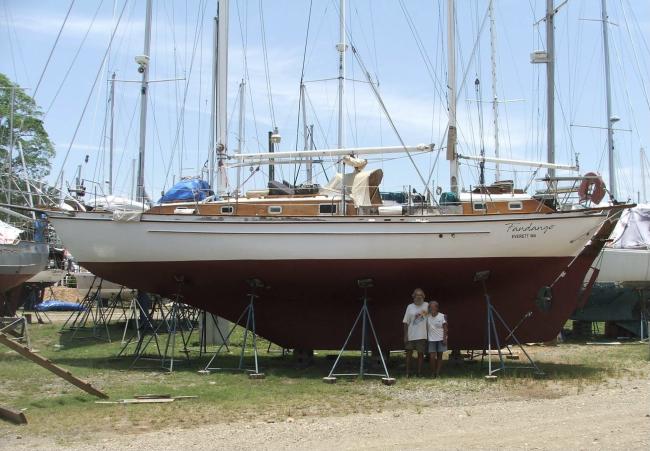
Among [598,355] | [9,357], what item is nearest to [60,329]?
[9,357]

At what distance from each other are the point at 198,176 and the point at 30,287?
1371cm

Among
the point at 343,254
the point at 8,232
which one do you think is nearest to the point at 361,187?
the point at 343,254

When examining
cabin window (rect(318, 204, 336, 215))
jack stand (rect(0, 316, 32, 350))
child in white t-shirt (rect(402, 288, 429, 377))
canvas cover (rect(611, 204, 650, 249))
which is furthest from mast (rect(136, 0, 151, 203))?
canvas cover (rect(611, 204, 650, 249))

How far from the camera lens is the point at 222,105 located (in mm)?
15203

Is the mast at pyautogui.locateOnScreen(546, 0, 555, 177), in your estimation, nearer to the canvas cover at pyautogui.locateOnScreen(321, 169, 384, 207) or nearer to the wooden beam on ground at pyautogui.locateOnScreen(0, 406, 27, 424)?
the canvas cover at pyautogui.locateOnScreen(321, 169, 384, 207)

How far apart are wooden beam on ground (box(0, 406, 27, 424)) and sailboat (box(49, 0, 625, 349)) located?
17.0 feet

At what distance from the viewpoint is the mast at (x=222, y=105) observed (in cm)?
1520

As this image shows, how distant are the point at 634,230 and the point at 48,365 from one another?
17.1 m

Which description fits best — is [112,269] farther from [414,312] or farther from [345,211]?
[414,312]

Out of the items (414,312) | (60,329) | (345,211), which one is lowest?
(60,329)

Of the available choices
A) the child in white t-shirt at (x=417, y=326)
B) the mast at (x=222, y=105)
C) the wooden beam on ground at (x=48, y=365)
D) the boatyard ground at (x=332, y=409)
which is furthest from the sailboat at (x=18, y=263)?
the child in white t-shirt at (x=417, y=326)

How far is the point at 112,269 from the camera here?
1380cm

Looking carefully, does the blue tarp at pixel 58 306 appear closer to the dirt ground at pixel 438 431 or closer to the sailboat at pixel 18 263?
the sailboat at pixel 18 263

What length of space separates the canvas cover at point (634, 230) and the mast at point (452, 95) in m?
7.95
